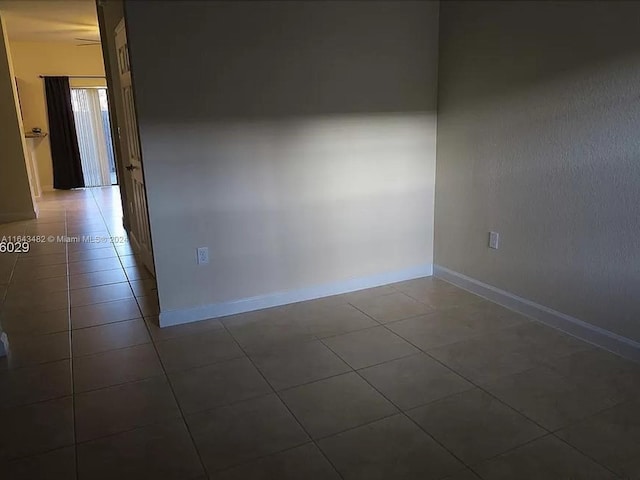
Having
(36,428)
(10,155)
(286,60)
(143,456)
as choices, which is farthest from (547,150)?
(10,155)

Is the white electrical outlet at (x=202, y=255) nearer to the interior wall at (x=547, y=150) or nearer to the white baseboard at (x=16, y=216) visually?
the interior wall at (x=547, y=150)

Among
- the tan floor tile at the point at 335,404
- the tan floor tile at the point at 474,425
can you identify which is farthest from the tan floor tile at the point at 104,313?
the tan floor tile at the point at 474,425

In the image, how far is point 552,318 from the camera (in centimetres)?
291

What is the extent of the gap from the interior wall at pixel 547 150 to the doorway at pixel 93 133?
289 inches

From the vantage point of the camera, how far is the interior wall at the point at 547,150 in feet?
7.95

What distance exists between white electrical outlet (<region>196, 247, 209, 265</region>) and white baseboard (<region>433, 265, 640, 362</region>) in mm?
1794

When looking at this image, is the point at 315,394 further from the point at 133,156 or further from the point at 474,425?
the point at 133,156

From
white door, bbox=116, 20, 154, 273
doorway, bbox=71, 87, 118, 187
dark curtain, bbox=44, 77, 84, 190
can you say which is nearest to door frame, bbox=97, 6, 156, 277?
white door, bbox=116, 20, 154, 273

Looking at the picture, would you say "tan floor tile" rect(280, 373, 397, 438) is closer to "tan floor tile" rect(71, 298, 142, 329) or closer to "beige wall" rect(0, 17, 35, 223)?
"tan floor tile" rect(71, 298, 142, 329)

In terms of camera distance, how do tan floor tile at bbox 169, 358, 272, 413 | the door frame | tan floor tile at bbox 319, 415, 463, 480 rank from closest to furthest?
tan floor tile at bbox 319, 415, 463, 480
tan floor tile at bbox 169, 358, 272, 413
the door frame

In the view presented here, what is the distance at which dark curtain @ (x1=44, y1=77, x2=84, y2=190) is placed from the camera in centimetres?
844

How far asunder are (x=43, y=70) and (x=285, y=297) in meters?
7.46

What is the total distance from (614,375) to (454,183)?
1.64m

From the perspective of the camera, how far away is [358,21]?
3.19 meters
